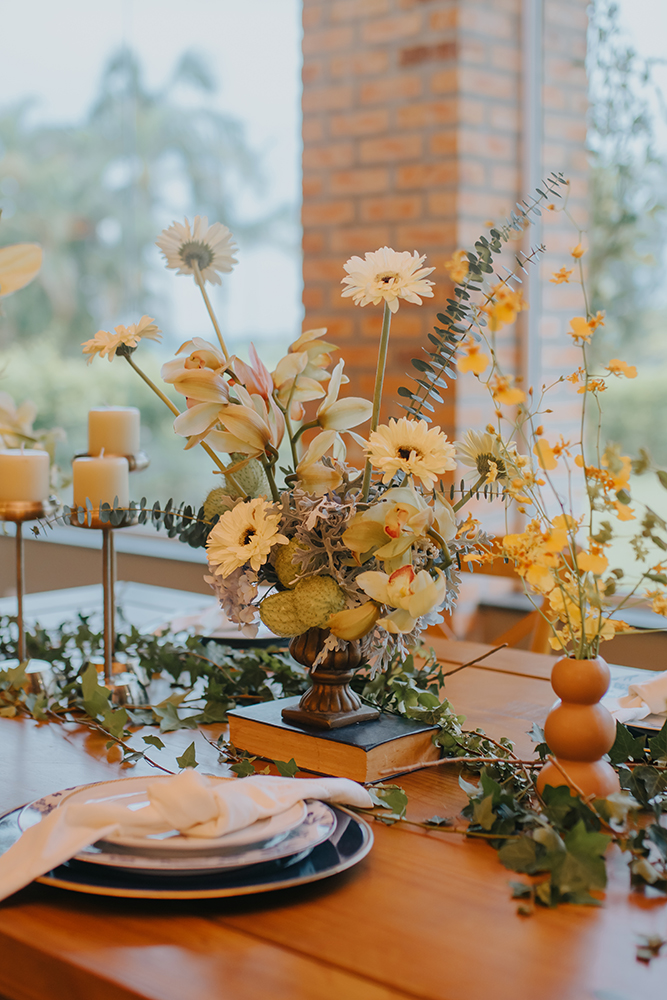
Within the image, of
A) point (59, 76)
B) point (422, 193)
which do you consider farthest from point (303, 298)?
point (59, 76)

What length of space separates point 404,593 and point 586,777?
212mm

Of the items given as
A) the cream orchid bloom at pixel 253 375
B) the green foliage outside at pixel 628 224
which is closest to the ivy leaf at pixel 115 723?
the cream orchid bloom at pixel 253 375

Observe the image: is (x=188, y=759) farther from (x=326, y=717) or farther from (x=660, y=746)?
(x=660, y=746)

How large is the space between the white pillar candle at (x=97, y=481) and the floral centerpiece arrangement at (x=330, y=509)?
0.29m

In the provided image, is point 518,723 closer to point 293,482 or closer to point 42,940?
point 293,482

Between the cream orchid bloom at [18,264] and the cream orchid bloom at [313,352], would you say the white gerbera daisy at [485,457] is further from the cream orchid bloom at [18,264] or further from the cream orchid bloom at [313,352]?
the cream orchid bloom at [18,264]

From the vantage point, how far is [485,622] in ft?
8.38

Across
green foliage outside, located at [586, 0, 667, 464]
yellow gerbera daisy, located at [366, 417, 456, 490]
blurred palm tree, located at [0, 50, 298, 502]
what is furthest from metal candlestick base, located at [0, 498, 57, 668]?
blurred palm tree, located at [0, 50, 298, 502]

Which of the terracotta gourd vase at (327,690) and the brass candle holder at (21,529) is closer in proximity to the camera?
the terracotta gourd vase at (327,690)

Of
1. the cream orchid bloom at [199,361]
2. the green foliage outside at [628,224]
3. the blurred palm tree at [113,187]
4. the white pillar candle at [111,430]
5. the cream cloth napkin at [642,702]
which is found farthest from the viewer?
the blurred palm tree at [113,187]

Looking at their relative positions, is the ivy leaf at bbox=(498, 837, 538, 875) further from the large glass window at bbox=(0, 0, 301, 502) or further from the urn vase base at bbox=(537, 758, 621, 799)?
the large glass window at bbox=(0, 0, 301, 502)

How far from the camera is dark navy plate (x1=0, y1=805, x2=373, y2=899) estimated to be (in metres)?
0.72

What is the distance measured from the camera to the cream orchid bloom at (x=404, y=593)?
90cm

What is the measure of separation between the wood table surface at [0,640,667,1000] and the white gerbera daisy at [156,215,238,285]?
0.65m
